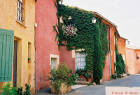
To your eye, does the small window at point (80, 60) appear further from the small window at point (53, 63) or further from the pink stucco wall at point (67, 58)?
the small window at point (53, 63)

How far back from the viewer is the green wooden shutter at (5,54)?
6.64 m

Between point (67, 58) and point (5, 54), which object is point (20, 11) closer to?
point (5, 54)

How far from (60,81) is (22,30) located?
330cm

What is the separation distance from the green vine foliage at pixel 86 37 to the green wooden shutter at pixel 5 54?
751cm

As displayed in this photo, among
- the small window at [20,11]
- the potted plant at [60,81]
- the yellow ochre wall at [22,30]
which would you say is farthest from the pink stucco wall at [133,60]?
→ the small window at [20,11]

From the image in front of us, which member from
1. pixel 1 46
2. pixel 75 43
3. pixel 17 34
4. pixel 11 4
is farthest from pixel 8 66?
pixel 75 43

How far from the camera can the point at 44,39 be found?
40.3ft

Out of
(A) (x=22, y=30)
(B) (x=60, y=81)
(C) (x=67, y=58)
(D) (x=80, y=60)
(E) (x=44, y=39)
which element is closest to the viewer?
(A) (x=22, y=30)

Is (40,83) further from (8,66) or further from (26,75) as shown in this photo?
(8,66)

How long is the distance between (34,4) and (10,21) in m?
3.43

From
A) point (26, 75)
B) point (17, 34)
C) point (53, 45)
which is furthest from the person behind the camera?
point (53, 45)

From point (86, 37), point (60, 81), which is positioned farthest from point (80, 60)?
point (60, 81)

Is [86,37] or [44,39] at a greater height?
[86,37]

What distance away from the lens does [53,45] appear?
546 inches
